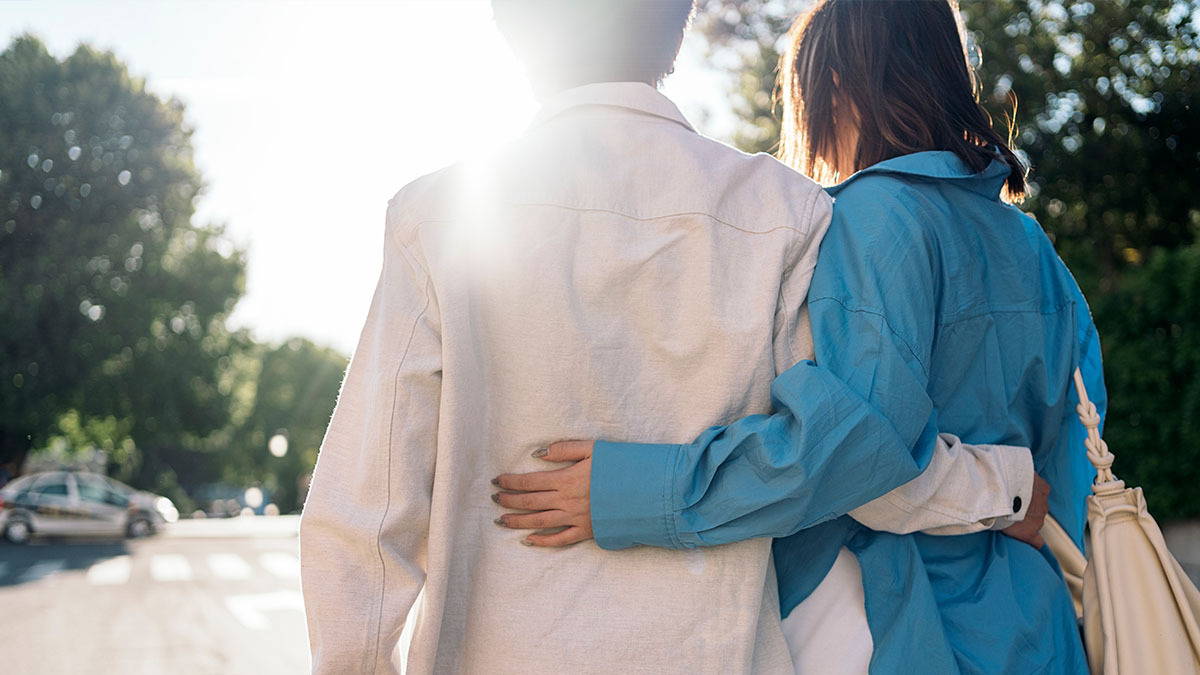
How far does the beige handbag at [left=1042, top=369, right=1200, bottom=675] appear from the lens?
170 centimetres

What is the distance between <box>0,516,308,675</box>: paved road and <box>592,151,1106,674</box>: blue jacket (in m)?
6.86

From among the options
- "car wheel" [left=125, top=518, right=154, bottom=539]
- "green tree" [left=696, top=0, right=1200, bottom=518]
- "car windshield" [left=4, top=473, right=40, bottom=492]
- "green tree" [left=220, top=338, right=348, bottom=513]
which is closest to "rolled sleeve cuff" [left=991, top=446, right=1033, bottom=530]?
"green tree" [left=696, top=0, right=1200, bottom=518]

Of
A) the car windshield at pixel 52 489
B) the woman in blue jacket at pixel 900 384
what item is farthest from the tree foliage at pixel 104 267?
the woman in blue jacket at pixel 900 384

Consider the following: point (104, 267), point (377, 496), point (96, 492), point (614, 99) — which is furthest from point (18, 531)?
point (614, 99)

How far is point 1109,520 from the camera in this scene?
1.80 meters

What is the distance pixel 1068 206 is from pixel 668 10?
11.2 metres

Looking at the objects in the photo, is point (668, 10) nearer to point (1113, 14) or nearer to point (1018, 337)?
point (1018, 337)

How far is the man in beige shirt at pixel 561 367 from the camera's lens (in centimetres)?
142

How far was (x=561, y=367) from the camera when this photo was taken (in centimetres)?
149

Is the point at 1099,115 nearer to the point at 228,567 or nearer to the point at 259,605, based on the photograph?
the point at 259,605

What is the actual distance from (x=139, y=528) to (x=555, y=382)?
2405 centimetres

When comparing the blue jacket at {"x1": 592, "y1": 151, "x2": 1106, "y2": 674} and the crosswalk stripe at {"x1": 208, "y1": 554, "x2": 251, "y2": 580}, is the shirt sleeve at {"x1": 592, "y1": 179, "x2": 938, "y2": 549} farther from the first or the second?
the crosswalk stripe at {"x1": 208, "y1": 554, "x2": 251, "y2": 580}

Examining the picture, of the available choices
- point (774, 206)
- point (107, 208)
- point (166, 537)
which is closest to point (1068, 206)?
point (774, 206)

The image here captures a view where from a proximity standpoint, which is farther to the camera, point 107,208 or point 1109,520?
point 107,208
